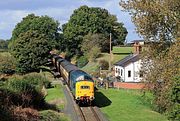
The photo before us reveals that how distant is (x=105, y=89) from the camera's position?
50.1 metres

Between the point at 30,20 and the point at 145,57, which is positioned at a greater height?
the point at 30,20

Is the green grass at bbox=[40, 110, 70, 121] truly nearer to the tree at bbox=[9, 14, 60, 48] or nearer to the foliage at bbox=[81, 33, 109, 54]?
the foliage at bbox=[81, 33, 109, 54]

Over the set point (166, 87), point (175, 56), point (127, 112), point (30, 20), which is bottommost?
point (127, 112)

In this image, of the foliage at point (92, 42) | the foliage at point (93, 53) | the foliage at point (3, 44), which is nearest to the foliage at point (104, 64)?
the foliage at point (93, 53)

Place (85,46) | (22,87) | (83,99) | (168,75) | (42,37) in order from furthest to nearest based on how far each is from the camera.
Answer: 1. (85,46)
2. (42,37)
3. (83,99)
4. (168,75)
5. (22,87)

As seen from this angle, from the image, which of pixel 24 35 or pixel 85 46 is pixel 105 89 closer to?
pixel 24 35

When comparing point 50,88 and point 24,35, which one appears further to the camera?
point 24,35

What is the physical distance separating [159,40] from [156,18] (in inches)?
102

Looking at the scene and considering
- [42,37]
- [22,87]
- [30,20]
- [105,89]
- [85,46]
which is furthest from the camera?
[30,20]

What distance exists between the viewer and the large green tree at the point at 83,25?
341 ft

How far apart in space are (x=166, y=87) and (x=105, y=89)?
1870 cm

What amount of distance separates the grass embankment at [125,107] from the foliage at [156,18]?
635cm

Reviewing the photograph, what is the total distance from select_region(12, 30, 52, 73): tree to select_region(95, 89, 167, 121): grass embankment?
25.2 m

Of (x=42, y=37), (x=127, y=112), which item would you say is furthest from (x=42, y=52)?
(x=127, y=112)
